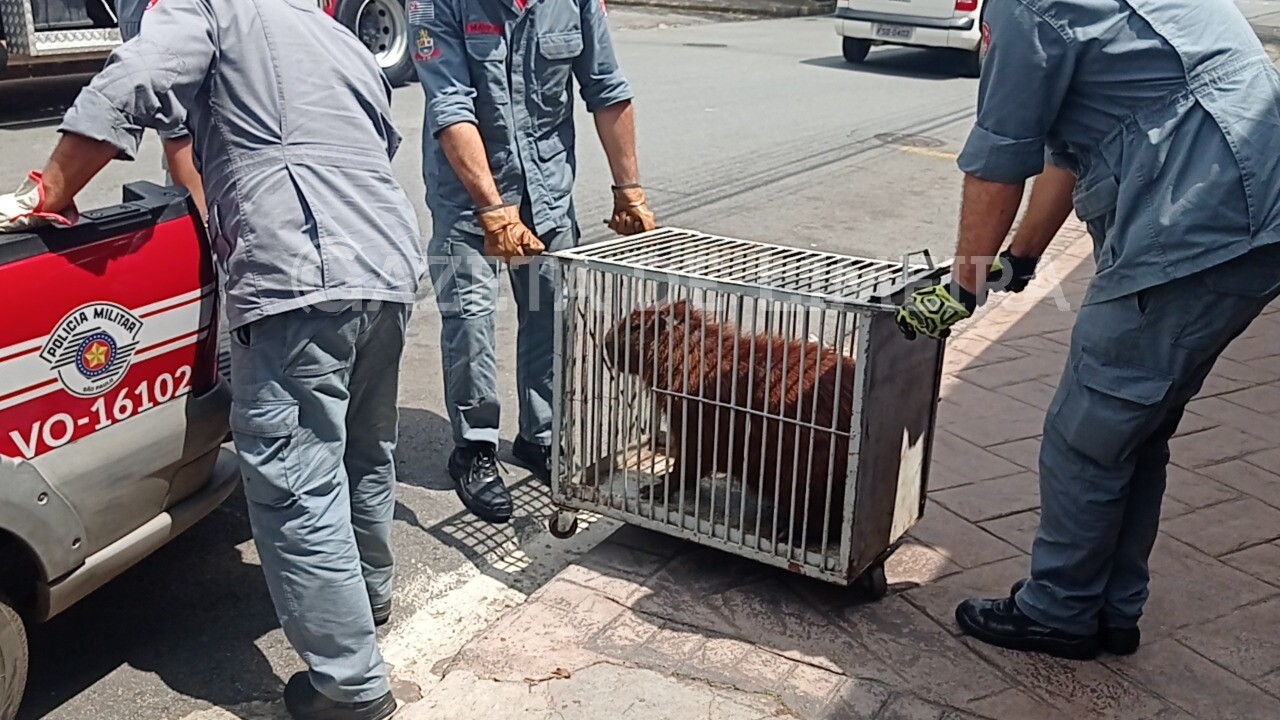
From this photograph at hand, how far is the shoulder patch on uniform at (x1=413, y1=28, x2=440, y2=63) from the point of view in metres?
3.56

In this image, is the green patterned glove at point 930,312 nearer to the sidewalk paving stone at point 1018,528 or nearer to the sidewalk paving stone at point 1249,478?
the sidewalk paving stone at point 1018,528

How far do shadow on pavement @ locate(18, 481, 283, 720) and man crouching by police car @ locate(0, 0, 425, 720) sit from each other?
27 centimetres

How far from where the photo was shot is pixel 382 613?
319 cm

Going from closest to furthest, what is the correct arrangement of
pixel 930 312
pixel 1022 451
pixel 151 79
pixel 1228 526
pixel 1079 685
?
1. pixel 151 79
2. pixel 930 312
3. pixel 1079 685
4. pixel 1228 526
5. pixel 1022 451

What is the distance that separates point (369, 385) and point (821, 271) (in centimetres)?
124

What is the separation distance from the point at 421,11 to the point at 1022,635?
2.41 meters

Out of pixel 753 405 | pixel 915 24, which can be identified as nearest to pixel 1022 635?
pixel 753 405

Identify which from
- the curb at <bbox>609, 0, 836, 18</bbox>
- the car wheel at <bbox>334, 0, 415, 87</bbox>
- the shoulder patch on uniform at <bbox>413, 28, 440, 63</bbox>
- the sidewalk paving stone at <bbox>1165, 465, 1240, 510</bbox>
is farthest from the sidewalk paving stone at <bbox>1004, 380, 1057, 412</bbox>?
the curb at <bbox>609, 0, 836, 18</bbox>

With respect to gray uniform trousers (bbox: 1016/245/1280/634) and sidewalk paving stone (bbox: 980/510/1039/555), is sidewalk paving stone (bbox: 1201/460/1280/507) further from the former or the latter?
gray uniform trousers (bbox: 1016/245/1280/634)

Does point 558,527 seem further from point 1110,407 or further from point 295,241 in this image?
point 1110,407

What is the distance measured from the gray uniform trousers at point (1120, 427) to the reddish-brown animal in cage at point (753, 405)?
51cm

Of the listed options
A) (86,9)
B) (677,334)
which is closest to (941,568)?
(677,334)

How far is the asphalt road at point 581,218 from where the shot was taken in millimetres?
3014

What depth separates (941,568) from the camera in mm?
3367
